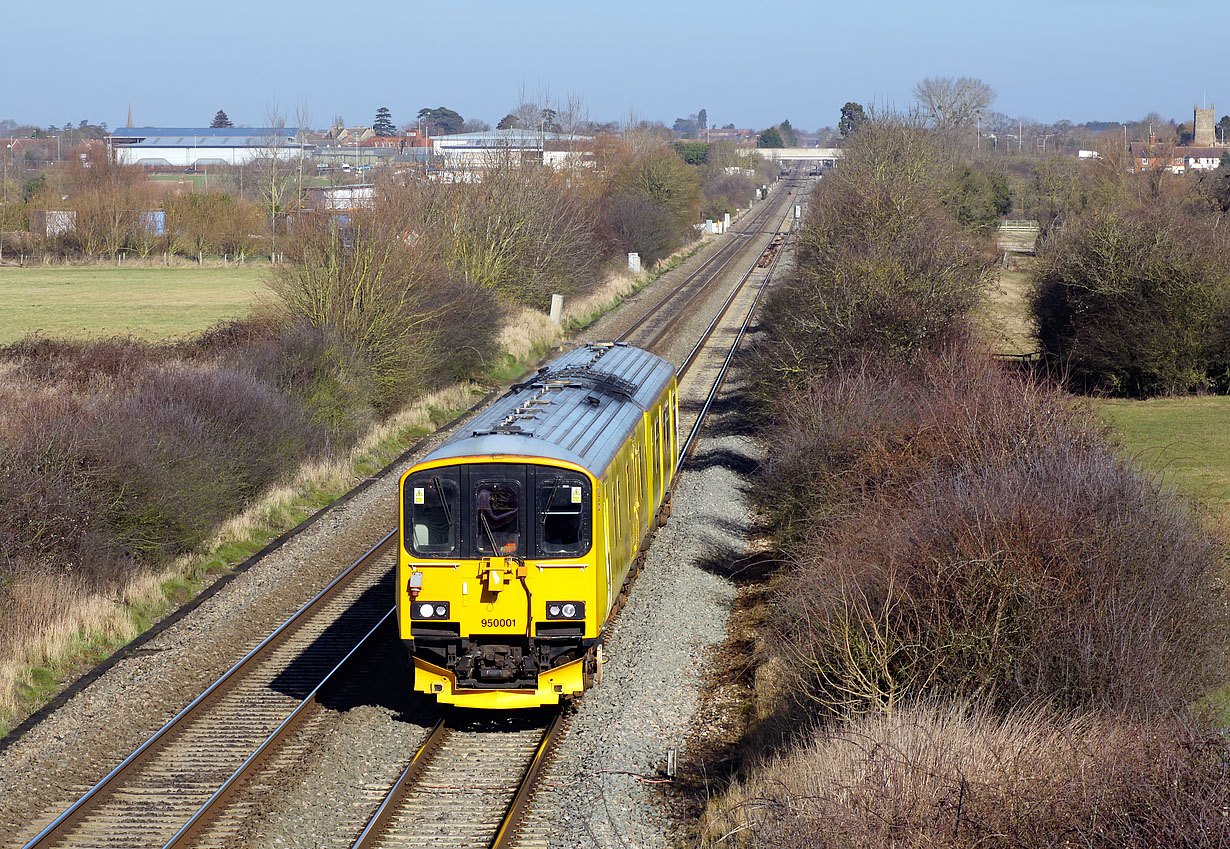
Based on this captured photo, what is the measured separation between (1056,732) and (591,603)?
4354 millimetres

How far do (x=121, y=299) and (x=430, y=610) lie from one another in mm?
42924

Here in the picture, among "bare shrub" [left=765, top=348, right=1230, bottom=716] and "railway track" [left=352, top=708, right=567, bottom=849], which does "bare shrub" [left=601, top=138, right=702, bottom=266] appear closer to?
"bare shrub" [left=765, top=348, right=1230, bottom=716]

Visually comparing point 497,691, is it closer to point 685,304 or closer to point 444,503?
point 444,503

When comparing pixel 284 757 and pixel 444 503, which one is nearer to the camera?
pixel 284 757

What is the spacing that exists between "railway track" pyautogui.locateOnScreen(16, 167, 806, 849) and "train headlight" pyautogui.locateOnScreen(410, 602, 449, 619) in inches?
45.1

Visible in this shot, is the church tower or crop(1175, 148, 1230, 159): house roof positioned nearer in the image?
crop(1175, 148, 1230, 159): house roof

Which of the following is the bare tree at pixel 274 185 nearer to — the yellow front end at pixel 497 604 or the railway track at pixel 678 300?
the railway track at pixel 678 300

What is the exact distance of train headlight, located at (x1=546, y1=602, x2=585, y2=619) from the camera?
10414 millimetres

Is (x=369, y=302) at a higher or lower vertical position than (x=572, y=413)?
higher

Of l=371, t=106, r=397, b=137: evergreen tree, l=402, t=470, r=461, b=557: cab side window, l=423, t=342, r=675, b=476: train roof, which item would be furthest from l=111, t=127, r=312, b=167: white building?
l=402, t=470, r=461, b=557: cab side window

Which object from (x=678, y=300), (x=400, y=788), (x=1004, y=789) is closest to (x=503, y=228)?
(x=678, y=300)

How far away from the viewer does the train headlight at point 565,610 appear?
34.2ft

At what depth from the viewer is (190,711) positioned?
36.6ft

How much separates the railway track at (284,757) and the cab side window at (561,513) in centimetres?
175
